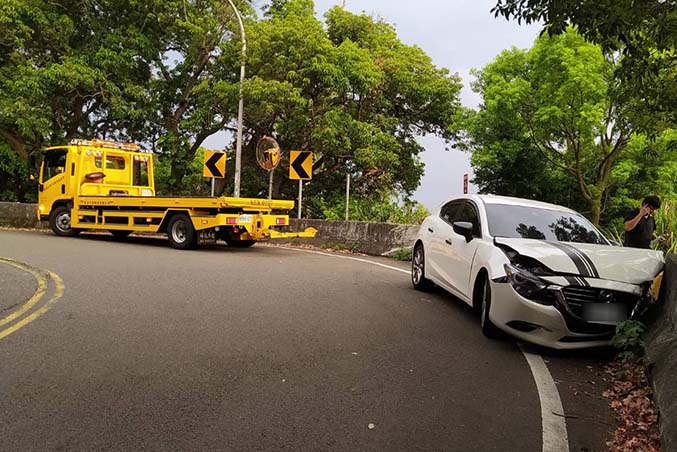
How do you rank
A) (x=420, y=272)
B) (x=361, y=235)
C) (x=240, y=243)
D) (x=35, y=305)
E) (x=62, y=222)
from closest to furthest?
1. (x=35, y=305)
2. (x=420, y=272)
3. (x=361, y=235)
4. (x=240, y=243)
5. (x=62, y=222)

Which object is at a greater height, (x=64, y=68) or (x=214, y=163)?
(x=64, y=68)

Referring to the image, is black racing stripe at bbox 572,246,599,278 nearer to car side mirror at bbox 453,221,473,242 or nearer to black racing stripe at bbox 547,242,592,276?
black racing stripe at bbox 547,242,592,276

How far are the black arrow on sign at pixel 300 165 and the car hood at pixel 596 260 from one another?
10656 millimetres

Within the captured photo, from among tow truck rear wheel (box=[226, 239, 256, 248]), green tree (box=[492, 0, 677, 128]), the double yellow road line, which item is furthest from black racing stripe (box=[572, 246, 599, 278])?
tow truck rear wheel (box=[226, 239, 256, 248])

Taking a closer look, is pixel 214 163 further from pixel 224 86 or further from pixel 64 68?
pixel 64 68

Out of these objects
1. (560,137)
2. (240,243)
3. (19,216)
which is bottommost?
(240,243)

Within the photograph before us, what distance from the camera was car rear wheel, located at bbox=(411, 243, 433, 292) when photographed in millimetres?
8570

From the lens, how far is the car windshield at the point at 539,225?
6.43m

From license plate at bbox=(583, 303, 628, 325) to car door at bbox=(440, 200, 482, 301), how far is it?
1.55 metres

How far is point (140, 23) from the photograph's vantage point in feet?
76.4


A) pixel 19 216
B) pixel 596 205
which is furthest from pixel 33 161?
pixel 596 205

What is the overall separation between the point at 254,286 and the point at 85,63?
17.2 meters

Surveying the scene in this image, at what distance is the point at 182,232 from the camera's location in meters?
13.7

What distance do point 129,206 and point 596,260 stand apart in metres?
12.2
